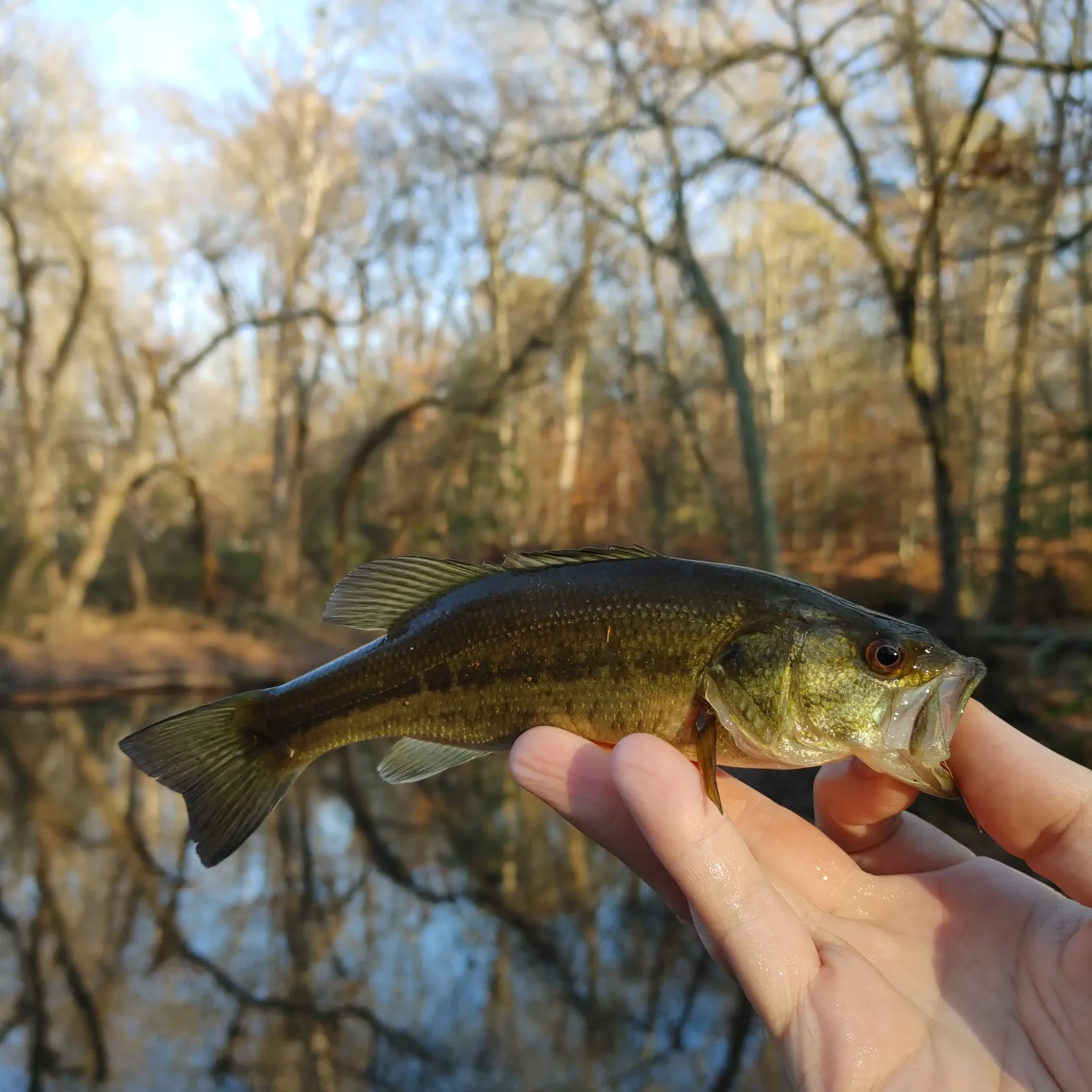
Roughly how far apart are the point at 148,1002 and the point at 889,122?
44.6 feet

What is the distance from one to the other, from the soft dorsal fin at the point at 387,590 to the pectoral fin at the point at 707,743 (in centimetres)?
87

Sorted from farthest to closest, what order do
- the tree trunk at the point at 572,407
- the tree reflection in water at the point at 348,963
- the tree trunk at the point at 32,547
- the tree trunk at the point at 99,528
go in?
the tree trunk at the point at 572,407 → the tree trunk at the point at 32,547 → the tree trunk at the point at 99,528 → the tree reflection in water at the point at 348,963

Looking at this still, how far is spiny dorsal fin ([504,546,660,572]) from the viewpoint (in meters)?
2.30

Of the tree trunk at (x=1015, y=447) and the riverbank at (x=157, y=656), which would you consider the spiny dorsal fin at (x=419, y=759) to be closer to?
the riverbank at (x=157, y=656)

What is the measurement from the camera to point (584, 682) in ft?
7.19

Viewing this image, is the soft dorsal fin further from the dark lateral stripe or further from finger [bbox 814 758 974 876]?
finger [bbox 814 758 974 876]

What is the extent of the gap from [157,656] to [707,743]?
46.8ft

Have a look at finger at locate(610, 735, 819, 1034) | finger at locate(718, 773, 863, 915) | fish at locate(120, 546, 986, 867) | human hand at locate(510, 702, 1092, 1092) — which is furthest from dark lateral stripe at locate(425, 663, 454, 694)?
finger at locate(718, 773, 863, 915)

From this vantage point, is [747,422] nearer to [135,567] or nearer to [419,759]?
Answer: [419,759]

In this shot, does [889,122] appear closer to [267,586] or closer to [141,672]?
[141,672]

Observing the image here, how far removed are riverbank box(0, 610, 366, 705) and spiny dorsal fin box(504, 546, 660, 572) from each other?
11.1m

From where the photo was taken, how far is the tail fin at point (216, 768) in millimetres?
2316

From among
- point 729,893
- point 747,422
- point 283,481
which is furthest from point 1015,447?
point 283,481

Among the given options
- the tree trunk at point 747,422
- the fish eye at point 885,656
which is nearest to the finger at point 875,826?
the fish eye at point 885,656
